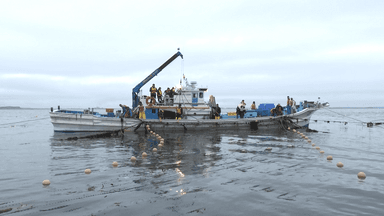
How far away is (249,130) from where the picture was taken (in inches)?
852

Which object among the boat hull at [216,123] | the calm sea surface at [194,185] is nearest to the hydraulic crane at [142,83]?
the boat hull at [216,123]

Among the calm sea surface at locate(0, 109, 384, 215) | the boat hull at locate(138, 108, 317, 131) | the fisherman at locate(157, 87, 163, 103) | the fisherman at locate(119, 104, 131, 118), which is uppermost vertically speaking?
the fisherman at locate(157, 87, 163, 103)

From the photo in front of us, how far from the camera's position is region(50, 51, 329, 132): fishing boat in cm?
2025

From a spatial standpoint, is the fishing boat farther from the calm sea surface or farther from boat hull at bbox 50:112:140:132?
the calm sea surface

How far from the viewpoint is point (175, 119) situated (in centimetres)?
2138

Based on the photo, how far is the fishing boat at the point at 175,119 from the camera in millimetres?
20250

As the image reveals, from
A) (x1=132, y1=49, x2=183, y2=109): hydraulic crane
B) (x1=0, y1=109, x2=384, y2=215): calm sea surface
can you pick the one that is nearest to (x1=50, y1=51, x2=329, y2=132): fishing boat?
(x1=132, y1=49, x2=183, y2=109): hydraulic crane

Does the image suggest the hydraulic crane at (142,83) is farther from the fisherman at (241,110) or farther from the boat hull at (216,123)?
the fisherman at (241,110)

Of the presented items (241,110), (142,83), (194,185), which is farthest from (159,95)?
(194,185)

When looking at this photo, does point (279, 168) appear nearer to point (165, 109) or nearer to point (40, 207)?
point (40, 207)

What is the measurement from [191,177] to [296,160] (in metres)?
4.99

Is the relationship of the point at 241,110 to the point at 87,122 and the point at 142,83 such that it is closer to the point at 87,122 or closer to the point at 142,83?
the point at 142,83

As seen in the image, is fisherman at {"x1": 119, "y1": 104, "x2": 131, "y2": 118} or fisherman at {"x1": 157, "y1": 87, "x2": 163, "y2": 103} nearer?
fisherman at {"x1": 119, "y1": 104, "x2": 131, "y2": 118}

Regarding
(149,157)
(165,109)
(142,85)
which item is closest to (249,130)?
(165,109)
